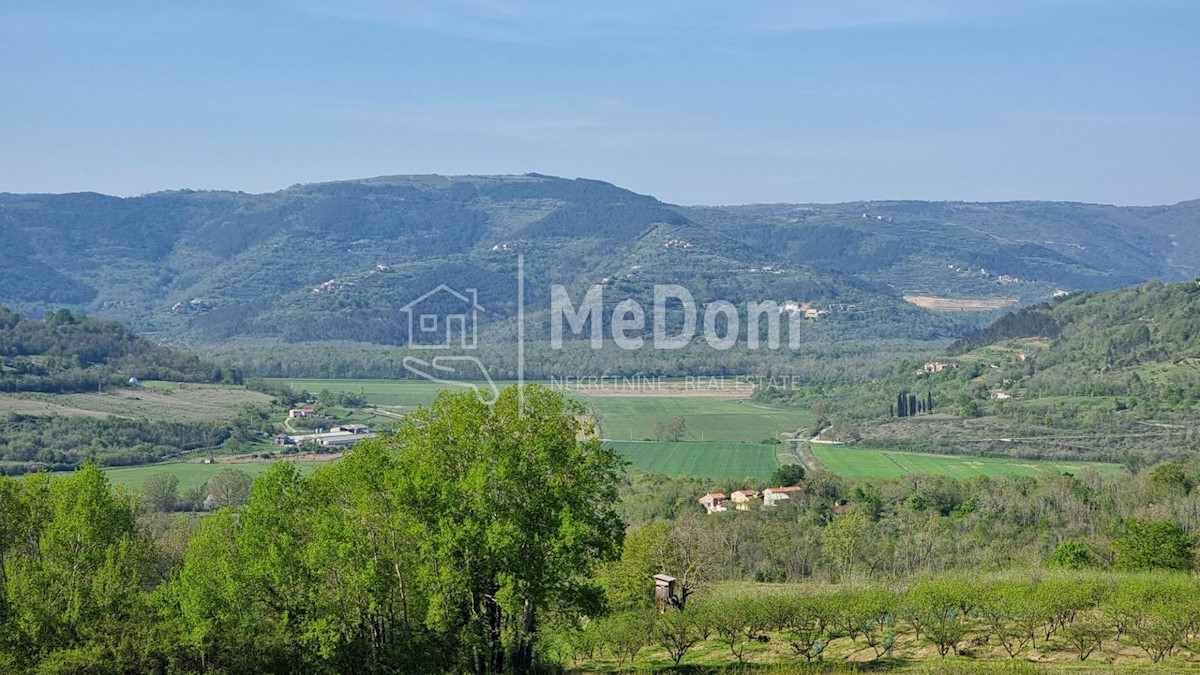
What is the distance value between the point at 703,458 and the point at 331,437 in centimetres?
2681

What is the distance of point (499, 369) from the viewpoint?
140500 mm

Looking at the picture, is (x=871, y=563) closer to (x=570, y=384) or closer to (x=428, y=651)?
(x=428, y=651)

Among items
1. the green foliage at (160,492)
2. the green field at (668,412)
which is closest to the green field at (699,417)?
the green field at (668,412)

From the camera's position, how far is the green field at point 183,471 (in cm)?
6938

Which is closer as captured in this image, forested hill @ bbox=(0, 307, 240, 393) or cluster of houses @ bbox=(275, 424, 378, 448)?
cluster of houses @ bbox=(275, 424, 378, 448)

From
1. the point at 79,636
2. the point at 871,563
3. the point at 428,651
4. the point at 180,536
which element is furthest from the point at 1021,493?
the point at 79,636

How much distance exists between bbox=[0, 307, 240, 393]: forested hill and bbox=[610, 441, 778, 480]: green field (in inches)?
1748

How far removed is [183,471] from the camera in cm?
7425

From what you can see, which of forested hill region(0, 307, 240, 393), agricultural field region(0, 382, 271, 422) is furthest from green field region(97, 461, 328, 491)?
forested hill region(0, 307, 240, 393)

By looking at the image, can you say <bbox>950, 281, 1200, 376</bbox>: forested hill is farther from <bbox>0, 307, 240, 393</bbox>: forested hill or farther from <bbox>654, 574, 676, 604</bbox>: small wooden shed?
<bbox>0, 307, 240, 393</bbox>: forested hill

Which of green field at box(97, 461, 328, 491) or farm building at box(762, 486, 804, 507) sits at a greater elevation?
farm building at box(762, 486, 804, 507)

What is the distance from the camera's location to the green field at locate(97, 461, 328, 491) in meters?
69.4

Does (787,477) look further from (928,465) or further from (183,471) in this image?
(183,471)

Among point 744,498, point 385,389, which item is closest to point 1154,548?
point 744,498
